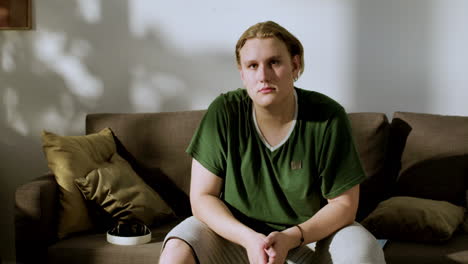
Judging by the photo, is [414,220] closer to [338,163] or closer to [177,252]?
[338,163]

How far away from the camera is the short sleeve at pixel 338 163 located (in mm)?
2068

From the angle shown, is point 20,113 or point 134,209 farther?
point 20,113

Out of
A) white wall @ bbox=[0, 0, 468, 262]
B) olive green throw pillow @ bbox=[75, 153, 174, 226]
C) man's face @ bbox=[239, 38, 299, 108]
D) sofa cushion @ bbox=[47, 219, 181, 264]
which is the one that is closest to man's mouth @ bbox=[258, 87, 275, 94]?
man's face @ bbox=[239, 38, 299, 108]

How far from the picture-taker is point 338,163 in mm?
2088

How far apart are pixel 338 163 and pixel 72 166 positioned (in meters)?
1.19

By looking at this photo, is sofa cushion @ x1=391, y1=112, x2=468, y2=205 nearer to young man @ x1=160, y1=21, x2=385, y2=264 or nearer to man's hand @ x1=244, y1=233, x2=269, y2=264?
young man @ x1=160, y1=21, x2=385, y2=264

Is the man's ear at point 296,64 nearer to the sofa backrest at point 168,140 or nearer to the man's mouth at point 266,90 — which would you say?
the man's mouth at point 266,90

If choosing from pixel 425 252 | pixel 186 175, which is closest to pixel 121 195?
pixel 186 175

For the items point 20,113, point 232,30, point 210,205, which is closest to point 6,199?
point 20,113

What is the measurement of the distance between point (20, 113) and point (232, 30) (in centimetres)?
121

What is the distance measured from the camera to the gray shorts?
1884 millimetres

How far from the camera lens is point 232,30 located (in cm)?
323

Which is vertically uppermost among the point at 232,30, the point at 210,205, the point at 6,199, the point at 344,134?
the point at 232,30

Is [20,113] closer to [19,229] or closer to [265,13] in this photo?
[19,229]
